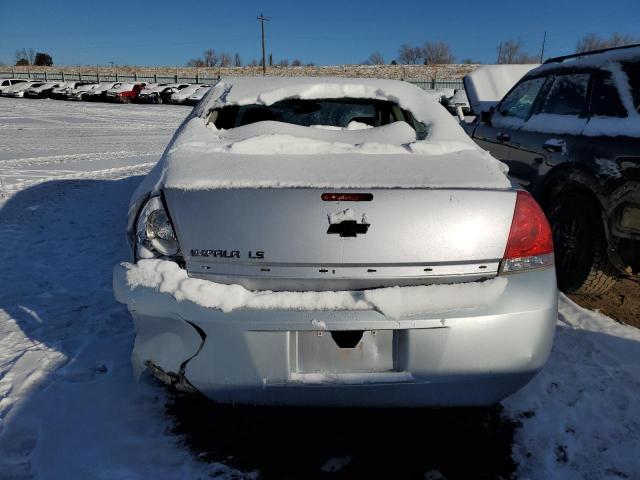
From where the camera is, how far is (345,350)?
70.6 inches

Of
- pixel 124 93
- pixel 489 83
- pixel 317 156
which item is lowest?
pixel 317 156

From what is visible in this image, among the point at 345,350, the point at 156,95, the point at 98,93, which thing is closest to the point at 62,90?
the point at 98,93

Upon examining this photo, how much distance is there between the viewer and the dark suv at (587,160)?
302 centimetres

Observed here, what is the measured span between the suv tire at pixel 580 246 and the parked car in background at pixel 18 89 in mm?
40045

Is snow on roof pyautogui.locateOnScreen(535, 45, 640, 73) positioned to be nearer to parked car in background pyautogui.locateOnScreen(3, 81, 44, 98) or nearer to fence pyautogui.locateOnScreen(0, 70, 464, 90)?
fence pyautogui.locateOnScreen(0, 70, 464, 90)

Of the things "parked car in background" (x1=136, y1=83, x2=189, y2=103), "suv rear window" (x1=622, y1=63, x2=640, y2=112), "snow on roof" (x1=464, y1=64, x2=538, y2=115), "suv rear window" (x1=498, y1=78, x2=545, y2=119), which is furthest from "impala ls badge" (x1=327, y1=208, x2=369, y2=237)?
"parked car in background" (x1=136, y1=83, x2=189, y2=103)

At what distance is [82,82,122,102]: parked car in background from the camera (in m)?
33.3

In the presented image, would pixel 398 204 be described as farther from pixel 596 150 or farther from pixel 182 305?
pixel 596 150

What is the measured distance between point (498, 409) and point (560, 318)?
4.14ft

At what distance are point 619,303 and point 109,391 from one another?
344cm

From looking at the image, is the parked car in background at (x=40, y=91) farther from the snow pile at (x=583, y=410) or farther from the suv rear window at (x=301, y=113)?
the snow pile at (x=583, y=410)

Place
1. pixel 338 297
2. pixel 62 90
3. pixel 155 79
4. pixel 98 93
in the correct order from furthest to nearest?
pixel 155 79 < pixel 62 90 < pixel 98 93 < pixel 338 297

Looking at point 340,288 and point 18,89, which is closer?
point 340,288

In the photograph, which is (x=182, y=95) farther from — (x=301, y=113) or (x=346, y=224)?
(x=346, y=224)
